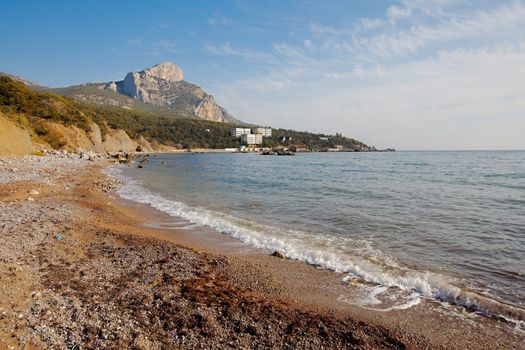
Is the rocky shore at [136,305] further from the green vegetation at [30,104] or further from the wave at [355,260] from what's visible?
the green vegetation at [30,104]

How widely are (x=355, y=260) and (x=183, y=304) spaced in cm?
634

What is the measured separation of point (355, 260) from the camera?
10938 millimetres

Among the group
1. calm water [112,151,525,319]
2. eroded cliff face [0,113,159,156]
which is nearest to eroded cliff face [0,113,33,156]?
eroded cliff face [0,113,159,156]

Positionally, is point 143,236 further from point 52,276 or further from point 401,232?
point 401,232

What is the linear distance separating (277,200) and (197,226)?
9.49m

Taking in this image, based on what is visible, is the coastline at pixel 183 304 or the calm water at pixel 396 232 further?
the calm water at pixel 396 232

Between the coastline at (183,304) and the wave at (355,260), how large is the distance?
68cm

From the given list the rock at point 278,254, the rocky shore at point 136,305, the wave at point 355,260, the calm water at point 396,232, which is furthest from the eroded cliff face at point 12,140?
the rock at point 278,254

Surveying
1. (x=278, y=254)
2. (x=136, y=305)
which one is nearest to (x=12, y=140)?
(x=278, y=254)

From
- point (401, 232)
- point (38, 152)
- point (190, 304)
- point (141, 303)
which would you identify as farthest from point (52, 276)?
point (38, 152)

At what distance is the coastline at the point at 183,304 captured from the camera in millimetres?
5719

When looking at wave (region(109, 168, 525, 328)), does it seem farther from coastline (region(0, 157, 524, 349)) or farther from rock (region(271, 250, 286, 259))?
coastline (region(0, 157, 524, 349))

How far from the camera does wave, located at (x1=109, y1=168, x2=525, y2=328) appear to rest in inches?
311

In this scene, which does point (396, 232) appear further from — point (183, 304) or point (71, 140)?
point (71, 140)
